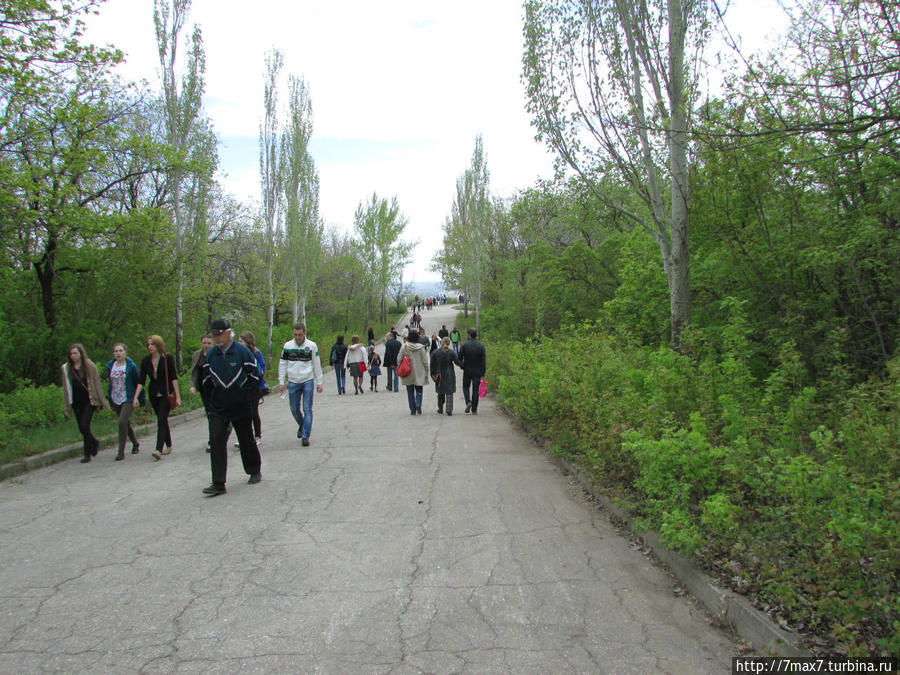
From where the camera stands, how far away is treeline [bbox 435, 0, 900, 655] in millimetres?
3354

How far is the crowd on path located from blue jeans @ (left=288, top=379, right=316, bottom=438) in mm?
16

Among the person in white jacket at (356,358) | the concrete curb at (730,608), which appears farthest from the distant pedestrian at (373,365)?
the concrete curb at (730,608)

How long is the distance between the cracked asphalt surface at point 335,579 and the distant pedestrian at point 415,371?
5126 millimetres

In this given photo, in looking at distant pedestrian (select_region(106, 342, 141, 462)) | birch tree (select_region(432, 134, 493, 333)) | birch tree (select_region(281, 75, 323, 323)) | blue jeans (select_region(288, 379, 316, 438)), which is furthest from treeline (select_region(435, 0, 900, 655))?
birch tree (select_region(432, 134, 493, 333))

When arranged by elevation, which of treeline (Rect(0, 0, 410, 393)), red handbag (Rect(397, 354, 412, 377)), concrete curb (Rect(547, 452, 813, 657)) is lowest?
concrete curb (Rect(547, 452, 813, 657))

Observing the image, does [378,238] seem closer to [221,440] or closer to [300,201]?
[300,201]

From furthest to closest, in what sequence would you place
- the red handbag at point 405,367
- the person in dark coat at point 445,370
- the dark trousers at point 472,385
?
the dark trousers at point 472,385, the red handbag at point 405,367, the person in dark coat at point 445,370

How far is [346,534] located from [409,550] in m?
0.69

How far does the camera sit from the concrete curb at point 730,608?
3.05 meters

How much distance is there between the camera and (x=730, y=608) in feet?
11.6

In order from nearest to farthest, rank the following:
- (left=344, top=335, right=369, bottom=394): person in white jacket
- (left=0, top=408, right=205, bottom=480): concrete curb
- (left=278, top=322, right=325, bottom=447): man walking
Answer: (left=0, top=408, right=205, bottom=480): concrete curb
(left=278, top=322, right=325, bottom=447): man walking
(left=344, top=335, right=369, bottom=394): person in white jacket

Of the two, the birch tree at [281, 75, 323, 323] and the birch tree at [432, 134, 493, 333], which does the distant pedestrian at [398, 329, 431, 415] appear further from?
the birch tree at [432, 134, 493, 333]

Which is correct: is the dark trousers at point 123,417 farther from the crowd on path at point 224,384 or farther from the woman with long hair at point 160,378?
the woman with long hair at point 160,378

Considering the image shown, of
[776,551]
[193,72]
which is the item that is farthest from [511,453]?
[193,72]
